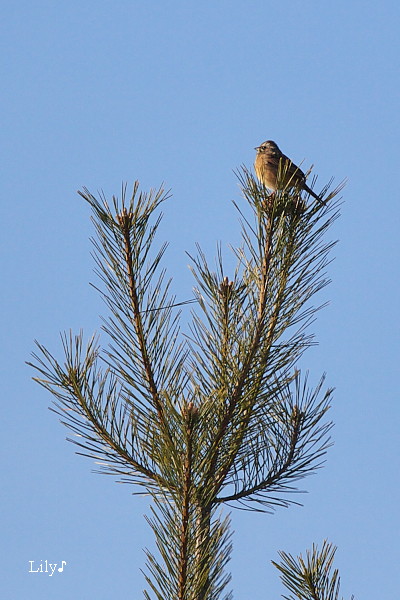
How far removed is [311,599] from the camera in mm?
2846

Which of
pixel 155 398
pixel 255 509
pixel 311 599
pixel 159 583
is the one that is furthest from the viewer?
pixel 255 509

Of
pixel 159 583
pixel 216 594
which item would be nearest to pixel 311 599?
pixel 216 594

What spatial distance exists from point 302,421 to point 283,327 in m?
0.56

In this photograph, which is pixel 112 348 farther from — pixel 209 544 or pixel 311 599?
pixel 311 599

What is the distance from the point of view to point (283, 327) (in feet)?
10.9

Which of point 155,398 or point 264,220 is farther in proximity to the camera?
point 264,220

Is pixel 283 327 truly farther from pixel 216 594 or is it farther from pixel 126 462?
pixel 216 594

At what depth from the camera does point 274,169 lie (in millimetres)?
5902

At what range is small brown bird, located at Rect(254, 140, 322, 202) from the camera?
354 centimetres

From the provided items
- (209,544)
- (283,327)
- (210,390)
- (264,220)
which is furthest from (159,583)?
(264,220)

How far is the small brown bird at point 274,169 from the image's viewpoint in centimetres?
354

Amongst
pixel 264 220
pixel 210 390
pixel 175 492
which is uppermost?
pixel 264 220

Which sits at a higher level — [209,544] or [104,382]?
[104,382]

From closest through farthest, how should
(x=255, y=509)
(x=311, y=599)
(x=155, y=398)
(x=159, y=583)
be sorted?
(x=159, y=583) → (x=311, y=599) → (x=155, y=398) → (x=255, y=509)
